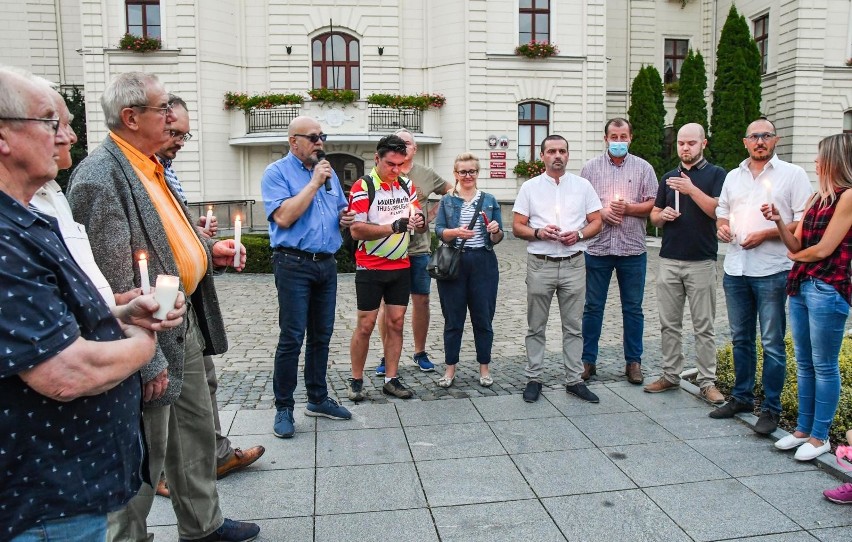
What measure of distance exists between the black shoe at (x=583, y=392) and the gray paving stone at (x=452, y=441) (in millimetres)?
1059

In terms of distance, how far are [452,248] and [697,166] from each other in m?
2.30

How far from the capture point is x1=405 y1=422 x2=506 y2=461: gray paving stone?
15.2ft

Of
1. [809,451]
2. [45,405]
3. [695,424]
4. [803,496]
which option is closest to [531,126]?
[695,424]

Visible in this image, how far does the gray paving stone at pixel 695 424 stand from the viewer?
4977 millimetres

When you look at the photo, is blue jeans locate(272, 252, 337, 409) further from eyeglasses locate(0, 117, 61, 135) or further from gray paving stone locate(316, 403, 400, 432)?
eyeglasses locate(0, 117, 61, 135)

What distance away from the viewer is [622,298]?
21.3 feet

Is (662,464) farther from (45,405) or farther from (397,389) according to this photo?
(45,405)

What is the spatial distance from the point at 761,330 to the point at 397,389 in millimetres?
2973

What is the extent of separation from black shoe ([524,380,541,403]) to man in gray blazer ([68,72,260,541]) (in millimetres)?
2841

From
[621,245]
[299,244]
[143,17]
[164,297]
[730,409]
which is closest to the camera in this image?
[164,297]

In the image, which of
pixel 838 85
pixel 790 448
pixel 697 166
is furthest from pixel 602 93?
pixel 790 448

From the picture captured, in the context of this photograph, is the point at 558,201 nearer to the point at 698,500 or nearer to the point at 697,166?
the point at 697,166

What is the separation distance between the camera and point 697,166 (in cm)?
604

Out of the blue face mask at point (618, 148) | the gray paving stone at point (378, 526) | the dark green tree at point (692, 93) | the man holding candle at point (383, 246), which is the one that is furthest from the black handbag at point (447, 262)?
the dark green tree at point (692, 93)
